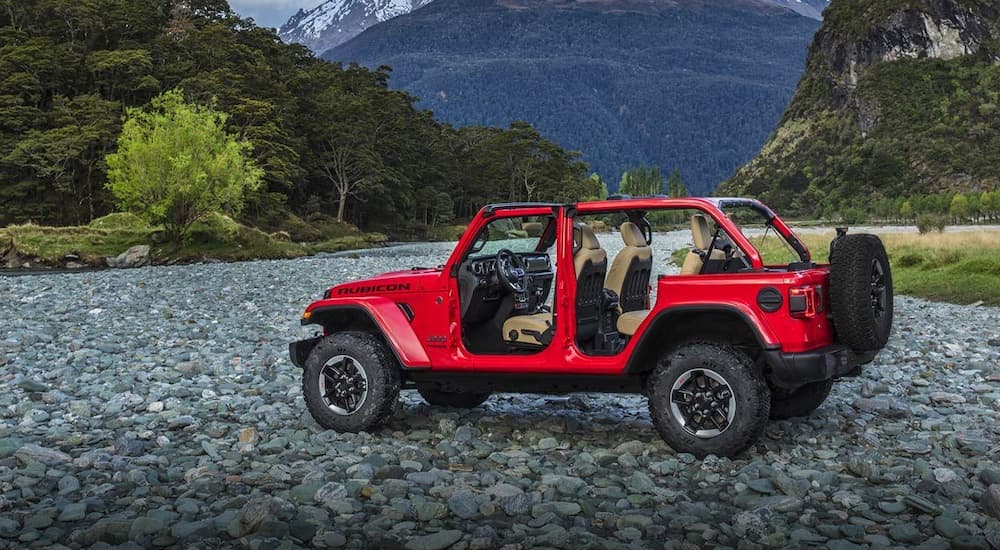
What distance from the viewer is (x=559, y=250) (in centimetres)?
730

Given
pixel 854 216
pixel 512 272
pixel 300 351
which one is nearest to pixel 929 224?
pixel 512 272

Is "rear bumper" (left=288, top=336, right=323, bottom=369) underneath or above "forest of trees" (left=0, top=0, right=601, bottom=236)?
underneath

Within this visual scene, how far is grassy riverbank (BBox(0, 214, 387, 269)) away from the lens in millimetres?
40812

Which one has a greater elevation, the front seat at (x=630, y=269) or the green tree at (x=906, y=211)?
the front seat at (x=630, y=269)

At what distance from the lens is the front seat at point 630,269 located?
7.73m

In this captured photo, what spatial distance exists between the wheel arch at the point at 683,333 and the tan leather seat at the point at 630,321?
37cm

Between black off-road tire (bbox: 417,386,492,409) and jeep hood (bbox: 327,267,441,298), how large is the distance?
1509 mm

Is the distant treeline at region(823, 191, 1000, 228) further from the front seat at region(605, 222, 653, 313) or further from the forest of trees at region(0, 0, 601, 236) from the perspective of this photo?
the front seat at region(605, 222, 653, 313)

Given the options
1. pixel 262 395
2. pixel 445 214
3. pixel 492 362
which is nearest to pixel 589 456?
pixel 492 362

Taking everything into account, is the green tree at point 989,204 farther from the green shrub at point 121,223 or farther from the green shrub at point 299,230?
the green shrub at point 121,223

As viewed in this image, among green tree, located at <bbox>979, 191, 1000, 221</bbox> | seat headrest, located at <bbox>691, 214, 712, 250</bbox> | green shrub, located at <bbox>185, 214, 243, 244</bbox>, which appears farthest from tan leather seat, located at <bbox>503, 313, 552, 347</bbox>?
green tree, located at <bbox>979, 191, 1000, 221</bbox>

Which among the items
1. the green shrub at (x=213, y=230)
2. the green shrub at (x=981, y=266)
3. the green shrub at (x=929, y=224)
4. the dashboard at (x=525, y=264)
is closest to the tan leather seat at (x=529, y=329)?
the dashboard at (x=525, y=264)

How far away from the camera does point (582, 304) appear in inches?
297

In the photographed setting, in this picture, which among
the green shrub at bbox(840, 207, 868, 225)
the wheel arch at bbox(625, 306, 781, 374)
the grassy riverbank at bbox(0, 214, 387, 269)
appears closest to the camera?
the wheel arch at bbox(625, 306, 781, 374)
